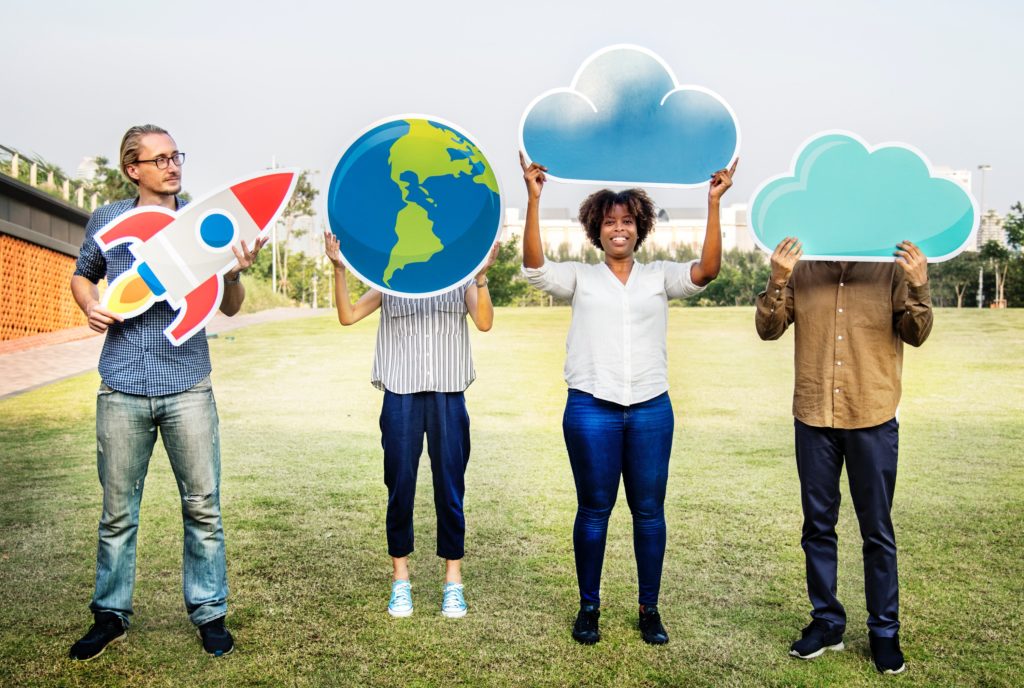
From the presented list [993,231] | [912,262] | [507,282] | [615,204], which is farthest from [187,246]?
[993,231]

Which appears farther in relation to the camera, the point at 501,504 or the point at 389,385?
the point at 501,504

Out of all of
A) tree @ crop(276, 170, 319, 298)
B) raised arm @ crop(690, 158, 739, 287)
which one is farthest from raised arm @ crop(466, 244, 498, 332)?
tree @ crop(276, 170, 319, 298)

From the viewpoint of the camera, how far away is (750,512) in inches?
232

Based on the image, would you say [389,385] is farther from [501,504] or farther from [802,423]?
[501,504]

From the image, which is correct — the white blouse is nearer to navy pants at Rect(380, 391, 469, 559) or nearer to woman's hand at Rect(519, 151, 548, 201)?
woman's hand at Rect(519, 151, 548, 201)

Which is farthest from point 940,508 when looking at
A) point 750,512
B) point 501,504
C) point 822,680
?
point 822,680

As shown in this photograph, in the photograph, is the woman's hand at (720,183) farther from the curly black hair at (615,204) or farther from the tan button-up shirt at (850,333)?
the tan button-up shirt at (850,333)

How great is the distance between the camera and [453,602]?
3.97 m

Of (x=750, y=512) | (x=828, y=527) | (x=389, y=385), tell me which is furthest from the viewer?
(x=750, y=512)

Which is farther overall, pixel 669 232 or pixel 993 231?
pixel 669 232

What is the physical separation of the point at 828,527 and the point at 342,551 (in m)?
2.55

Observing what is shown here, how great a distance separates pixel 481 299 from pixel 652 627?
1448mm

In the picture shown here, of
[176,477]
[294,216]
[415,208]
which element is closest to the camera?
[176,477]

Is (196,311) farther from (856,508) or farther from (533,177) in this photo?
(856,508)
